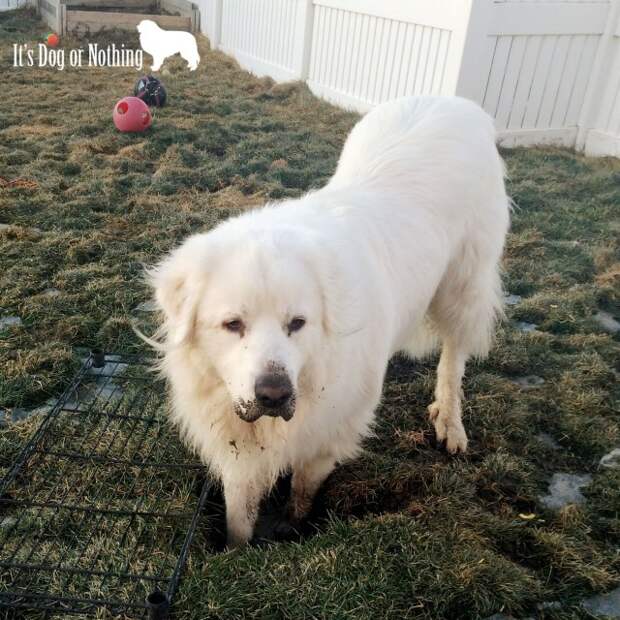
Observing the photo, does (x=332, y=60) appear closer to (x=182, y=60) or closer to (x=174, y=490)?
(x=182, y=60)

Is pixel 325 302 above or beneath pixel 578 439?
above

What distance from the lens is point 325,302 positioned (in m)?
2.14

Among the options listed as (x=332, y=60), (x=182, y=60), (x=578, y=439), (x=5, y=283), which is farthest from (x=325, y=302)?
(x=182, y=60)

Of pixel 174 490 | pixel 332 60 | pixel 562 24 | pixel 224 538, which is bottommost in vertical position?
pixel 224 538

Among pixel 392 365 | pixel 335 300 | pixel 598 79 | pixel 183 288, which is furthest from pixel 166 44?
pixel 335 300

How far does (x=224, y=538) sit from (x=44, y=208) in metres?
3.54

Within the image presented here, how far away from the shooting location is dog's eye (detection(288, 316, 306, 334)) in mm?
2053

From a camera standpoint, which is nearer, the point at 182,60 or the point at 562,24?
the point at 562,24

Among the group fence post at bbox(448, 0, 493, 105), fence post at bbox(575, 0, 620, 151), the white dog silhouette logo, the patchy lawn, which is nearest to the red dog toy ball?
the patchy lawn

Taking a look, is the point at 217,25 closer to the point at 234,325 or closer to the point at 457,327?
the point at 457,327

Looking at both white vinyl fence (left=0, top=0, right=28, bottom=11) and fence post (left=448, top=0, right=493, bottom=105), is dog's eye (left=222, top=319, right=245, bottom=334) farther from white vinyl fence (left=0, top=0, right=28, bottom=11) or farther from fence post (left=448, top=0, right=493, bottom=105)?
white vinyl fence (left=0, top=0, right=28, bottom=11)

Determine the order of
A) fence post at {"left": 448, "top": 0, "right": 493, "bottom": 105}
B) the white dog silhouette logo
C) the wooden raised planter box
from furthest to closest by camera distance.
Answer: the wooden raised planter box, the white dog silhouette logo, fence post at {"left": 448, "top": 0, "right": 493, "bottom": 105}

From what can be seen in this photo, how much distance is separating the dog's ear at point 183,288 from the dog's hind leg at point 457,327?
1476 mm

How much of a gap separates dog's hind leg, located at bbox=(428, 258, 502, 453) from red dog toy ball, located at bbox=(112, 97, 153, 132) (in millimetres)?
4883
